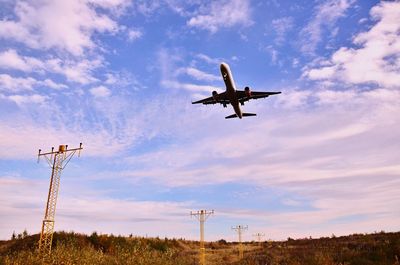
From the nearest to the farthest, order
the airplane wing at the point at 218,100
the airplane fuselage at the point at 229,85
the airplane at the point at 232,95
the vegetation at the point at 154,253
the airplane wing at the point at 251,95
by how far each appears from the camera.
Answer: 1. the vegetation at the point at 154,253
2. the airplane fuselage at the point at 229,85
3. the airplane at the point at 232,95
4. the airplane wing at the point at 251,95
5. the airplane wing at the point at 218,100

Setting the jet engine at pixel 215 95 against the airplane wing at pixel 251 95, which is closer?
the airplane wing at pixel 251 95

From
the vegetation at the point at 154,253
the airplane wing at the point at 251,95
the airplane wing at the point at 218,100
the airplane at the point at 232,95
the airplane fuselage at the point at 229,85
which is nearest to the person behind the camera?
the vegetation at the point at 154,253

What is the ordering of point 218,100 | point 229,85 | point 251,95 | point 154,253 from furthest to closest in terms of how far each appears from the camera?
point 218,100 < point 251,95 < point 229,85 < point 154,253

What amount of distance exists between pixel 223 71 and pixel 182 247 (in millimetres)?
23474

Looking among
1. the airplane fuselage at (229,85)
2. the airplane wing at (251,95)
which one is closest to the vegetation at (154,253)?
the airplane fuselage at (229,85)

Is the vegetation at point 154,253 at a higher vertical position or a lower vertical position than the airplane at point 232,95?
lower

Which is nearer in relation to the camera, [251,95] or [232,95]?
[232,95]

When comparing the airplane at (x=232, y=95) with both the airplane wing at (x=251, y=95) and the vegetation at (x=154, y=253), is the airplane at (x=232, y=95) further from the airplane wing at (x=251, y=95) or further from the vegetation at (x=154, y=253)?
the vegetation at (x=154, y=253)

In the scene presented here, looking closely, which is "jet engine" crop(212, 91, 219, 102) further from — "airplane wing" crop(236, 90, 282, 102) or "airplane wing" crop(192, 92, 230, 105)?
"airplane wing" crop(236, 90, 282, 102)

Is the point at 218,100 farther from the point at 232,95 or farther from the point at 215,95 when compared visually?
the point at 232,95

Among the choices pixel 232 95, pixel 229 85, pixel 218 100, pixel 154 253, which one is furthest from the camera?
pixel 218 100

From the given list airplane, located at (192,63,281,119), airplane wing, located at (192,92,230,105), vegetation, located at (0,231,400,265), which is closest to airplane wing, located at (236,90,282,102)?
airplane, located at (192,63,281,119)

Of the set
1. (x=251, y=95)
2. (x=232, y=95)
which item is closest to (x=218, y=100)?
(x=232, y=95)

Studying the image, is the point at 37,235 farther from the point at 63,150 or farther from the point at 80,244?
the point at 63,150
